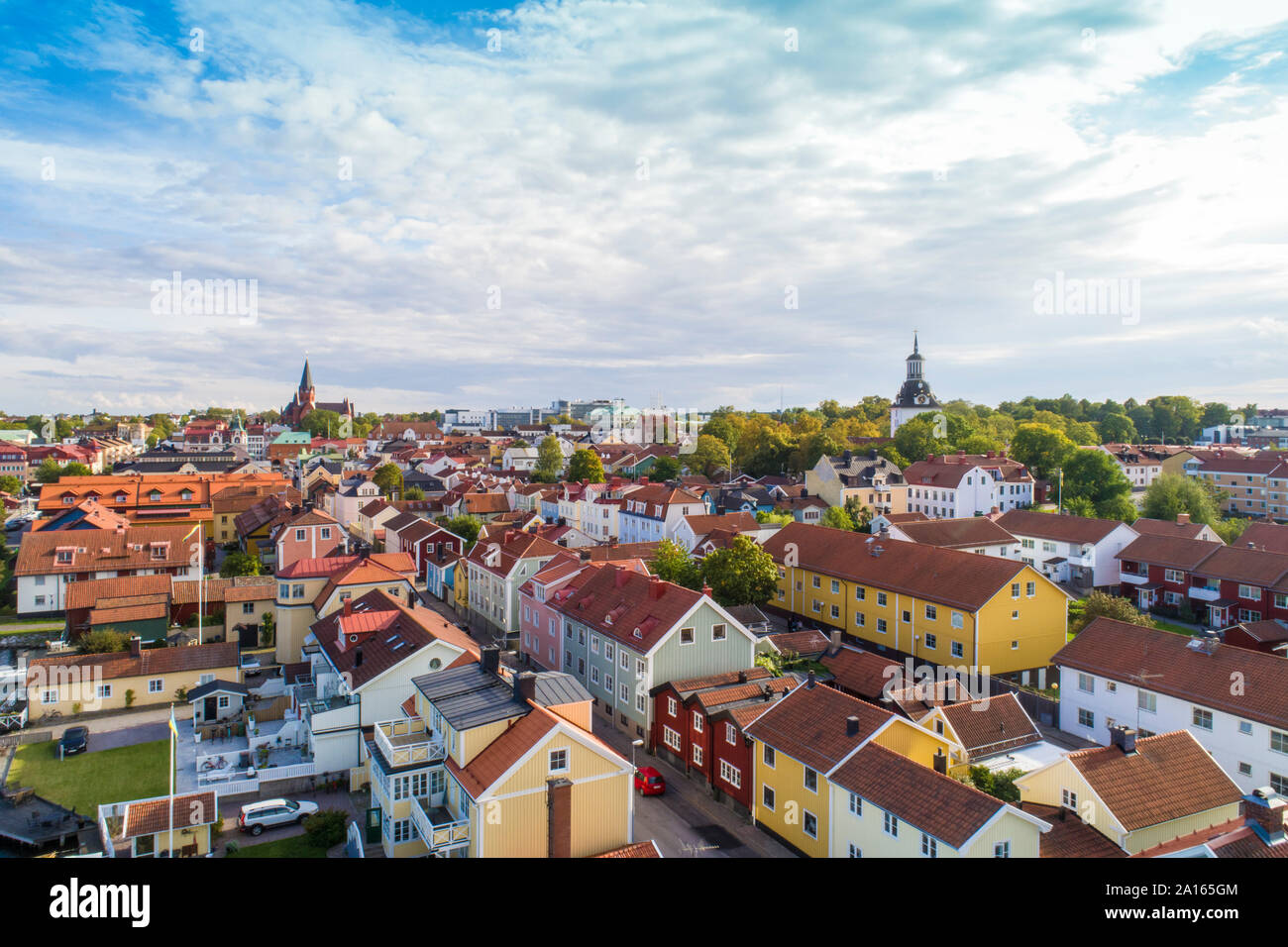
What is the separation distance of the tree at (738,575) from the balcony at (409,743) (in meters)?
15.2

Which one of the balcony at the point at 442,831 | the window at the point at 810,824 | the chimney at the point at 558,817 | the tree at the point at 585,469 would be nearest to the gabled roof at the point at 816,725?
the window at the point at 810,824

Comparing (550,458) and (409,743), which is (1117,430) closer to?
(550,458)

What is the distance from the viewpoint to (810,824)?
17109mm

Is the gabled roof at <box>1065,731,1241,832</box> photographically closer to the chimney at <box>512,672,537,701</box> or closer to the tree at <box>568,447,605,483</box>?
the chimney at <box>512,672,537,701</box>

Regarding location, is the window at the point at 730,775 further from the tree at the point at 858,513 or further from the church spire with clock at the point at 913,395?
the church spire with clock at the point at 913,395

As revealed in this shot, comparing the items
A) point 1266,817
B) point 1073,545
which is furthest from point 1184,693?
point 1073,545

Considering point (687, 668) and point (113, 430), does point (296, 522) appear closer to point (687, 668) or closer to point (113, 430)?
point (687, 668)

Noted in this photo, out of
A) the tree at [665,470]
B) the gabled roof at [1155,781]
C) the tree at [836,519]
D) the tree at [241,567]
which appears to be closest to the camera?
the gabled roof at [1155,781]

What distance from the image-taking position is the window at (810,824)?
16.9 metres

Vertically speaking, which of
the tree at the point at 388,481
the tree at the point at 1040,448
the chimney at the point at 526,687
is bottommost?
the chimney at the point at 526,687

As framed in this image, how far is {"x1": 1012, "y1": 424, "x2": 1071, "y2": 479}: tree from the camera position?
70000 millimetres

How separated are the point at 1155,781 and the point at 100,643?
34.5 meters

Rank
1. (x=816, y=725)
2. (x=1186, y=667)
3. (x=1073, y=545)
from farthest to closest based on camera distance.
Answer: (x=1073, y=545)
(x=1186, y=667)
(x=816, y=725)

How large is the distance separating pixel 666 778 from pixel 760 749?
4.10 m
